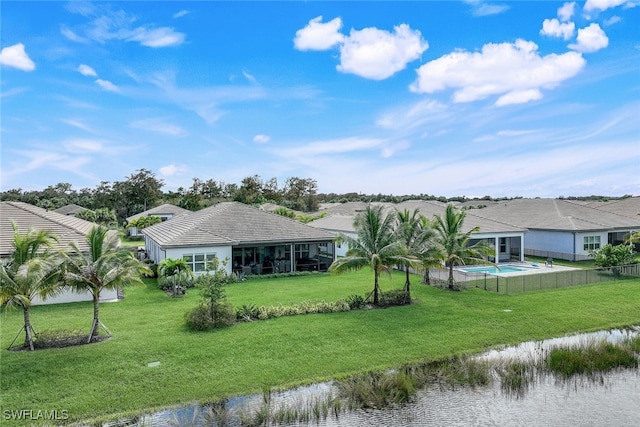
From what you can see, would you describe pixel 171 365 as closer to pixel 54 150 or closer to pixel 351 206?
pixel 54 150

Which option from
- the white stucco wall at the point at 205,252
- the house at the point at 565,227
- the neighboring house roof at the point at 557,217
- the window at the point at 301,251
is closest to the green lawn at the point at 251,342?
the white stucco wall at the point at 205,252

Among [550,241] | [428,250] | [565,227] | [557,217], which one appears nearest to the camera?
[428,250]

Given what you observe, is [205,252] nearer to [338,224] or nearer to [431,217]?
[338,224]

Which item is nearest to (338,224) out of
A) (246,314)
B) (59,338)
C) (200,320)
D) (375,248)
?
(375,248)

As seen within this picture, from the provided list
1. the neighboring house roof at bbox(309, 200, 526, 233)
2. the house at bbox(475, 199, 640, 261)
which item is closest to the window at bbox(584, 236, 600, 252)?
the house at bbox(475, 199, 640, 261)

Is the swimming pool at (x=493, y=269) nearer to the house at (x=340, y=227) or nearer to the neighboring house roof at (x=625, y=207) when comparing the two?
the house at (x=340, y=227)
